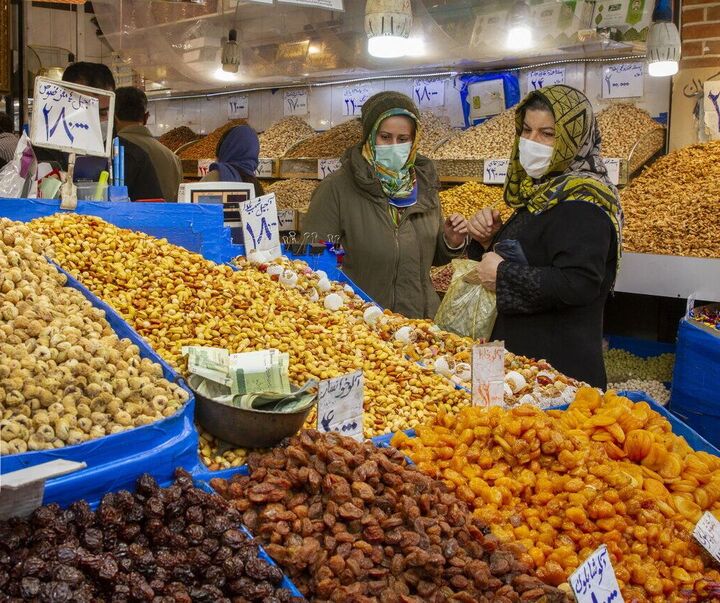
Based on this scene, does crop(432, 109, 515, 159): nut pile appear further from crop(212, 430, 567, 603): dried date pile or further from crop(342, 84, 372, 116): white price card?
crop(212, 430, 567, 603): dried date pile

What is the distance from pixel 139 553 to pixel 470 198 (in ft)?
14.6

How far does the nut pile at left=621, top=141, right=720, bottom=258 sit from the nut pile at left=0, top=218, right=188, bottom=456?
3361 millimetres

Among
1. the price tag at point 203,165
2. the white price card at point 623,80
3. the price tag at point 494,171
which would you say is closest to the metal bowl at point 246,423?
the price tag at point 494,171

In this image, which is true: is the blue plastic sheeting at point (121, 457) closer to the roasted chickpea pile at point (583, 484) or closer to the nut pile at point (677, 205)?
the roasted chickpea pile at point (583, 484)

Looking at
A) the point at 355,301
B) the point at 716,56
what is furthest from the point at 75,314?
the point at 716,56

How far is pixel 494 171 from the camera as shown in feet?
17.7

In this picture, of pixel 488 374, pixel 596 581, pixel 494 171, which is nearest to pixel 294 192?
pixel 494 171

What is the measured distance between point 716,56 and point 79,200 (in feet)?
13.9

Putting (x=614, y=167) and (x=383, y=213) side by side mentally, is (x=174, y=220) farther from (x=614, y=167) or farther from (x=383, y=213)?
(x=614, y=167)

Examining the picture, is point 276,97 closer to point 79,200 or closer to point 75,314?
point 79,200

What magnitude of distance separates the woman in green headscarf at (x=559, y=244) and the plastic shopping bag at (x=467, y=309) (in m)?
0.06

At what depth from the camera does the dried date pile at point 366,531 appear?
138cm

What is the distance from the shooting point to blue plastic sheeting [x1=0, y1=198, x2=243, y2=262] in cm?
281

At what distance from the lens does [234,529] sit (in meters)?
1.38
